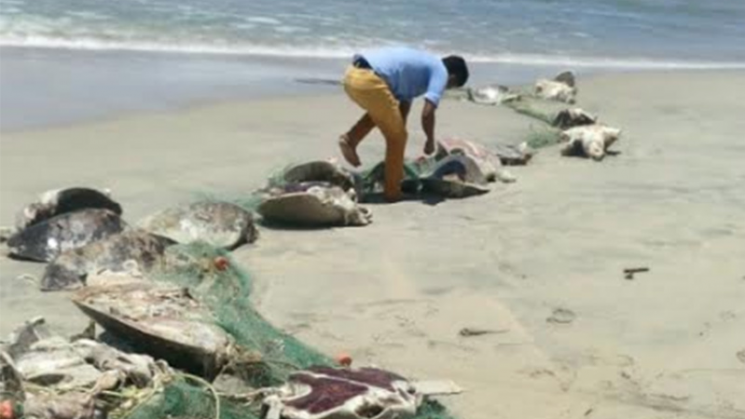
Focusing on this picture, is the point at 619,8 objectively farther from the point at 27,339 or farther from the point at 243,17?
the point at 27,339

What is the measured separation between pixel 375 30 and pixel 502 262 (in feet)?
47.0

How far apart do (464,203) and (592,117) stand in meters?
4.03

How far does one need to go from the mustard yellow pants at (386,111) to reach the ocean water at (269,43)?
12.2 ft

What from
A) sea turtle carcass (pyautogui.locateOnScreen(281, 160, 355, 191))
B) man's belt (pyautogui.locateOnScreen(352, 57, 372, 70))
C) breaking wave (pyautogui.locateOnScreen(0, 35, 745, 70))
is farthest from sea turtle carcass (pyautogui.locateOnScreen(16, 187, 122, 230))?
breaking wave (pyautogui.locateOnScreen(0, 35, 745, 70))

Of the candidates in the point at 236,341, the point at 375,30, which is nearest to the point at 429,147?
the point at 236,341

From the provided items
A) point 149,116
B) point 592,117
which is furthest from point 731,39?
point 149,116

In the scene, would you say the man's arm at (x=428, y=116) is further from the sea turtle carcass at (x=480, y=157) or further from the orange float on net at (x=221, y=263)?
the orange float on net at (x=221, y=263)

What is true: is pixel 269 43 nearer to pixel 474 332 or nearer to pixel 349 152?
pixel 349 152

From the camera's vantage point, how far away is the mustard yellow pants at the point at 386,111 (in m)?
9.71

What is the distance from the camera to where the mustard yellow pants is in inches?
382

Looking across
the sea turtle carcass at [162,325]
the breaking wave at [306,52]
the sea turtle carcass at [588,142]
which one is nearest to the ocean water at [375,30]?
the breaking wave at [306,52]

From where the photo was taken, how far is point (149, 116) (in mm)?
13000

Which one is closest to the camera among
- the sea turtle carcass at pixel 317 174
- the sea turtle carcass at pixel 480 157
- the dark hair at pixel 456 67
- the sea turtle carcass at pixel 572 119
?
the sea turtle carcass at pixel 317 174

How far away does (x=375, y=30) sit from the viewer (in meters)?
22.1
